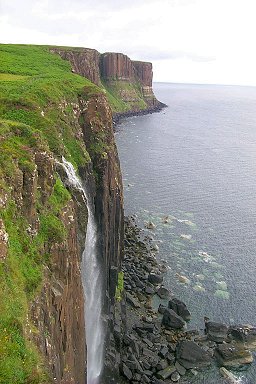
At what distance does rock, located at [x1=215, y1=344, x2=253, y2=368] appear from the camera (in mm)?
42844

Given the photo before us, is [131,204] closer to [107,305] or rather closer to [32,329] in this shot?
[107,305]

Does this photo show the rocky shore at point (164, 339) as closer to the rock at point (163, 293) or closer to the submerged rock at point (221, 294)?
the rock at point (163, 293)

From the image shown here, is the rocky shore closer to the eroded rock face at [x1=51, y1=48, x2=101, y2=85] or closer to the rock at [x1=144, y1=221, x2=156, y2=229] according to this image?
the rock at [x1=144, y1=221, x2=156, y2=229]

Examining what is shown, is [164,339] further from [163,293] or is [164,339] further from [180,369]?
[163,293]

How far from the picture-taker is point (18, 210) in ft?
71.8

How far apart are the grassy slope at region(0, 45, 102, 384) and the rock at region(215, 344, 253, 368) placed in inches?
1006

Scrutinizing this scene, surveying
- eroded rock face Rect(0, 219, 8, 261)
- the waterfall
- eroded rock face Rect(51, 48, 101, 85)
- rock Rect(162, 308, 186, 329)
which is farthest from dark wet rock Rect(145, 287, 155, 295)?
eroded rock face Rect(51, 48, 101, 85)

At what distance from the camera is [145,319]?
48062mm

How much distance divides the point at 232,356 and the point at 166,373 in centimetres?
838

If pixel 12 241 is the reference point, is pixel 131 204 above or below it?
below

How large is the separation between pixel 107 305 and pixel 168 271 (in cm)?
1949

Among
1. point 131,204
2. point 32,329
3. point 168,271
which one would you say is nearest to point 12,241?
point 32,329

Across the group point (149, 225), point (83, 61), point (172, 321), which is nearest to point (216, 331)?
point (172, 321)

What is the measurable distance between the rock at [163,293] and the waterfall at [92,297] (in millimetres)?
14595
